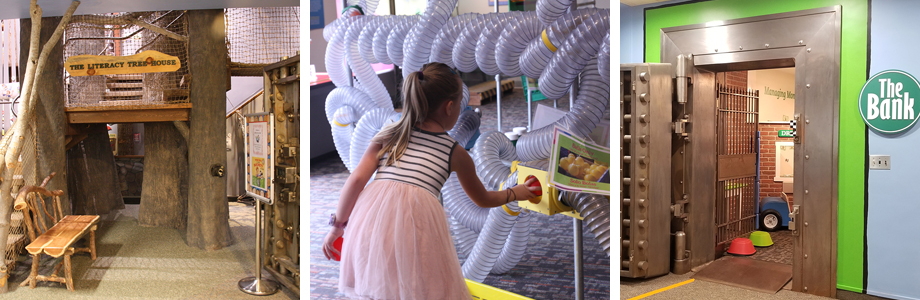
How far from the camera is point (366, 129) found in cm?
204

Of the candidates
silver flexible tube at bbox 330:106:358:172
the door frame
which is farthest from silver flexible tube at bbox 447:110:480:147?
the door frame

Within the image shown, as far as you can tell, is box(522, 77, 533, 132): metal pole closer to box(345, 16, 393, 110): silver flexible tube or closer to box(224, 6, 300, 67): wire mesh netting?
box(345, 16, 393, 110): silver flexible tube

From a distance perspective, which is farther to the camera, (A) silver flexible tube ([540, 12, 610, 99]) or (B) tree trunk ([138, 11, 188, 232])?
(B) tree trunk ([138, 11, 188, 232])

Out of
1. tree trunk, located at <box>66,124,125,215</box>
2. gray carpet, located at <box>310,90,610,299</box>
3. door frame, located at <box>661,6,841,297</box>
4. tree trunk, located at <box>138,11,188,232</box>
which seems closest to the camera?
gray carpet, located at <box>310,90,610,299</box>

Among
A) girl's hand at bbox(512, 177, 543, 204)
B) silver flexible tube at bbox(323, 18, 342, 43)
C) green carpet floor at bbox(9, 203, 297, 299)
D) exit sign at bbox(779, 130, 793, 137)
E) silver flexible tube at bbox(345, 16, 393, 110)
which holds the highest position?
silver flexible tube at bbox(323, 18, 342, 43)

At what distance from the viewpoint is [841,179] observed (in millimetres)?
3955

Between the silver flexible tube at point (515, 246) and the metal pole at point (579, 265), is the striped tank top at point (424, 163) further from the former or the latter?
the metal pole at point (579, 265)

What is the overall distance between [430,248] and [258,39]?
4.83 metres

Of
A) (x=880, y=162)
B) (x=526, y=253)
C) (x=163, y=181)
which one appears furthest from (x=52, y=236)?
(x=880, y=162)

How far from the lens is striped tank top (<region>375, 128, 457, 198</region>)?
188cm

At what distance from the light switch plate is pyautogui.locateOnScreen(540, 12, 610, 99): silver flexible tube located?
295cm

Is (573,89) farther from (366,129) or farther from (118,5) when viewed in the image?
(118,5)

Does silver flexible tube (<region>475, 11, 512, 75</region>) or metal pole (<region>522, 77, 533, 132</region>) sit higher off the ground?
silver flexible tube (<region>475, 11, 512, 75</region>)

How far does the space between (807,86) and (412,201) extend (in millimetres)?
3476
